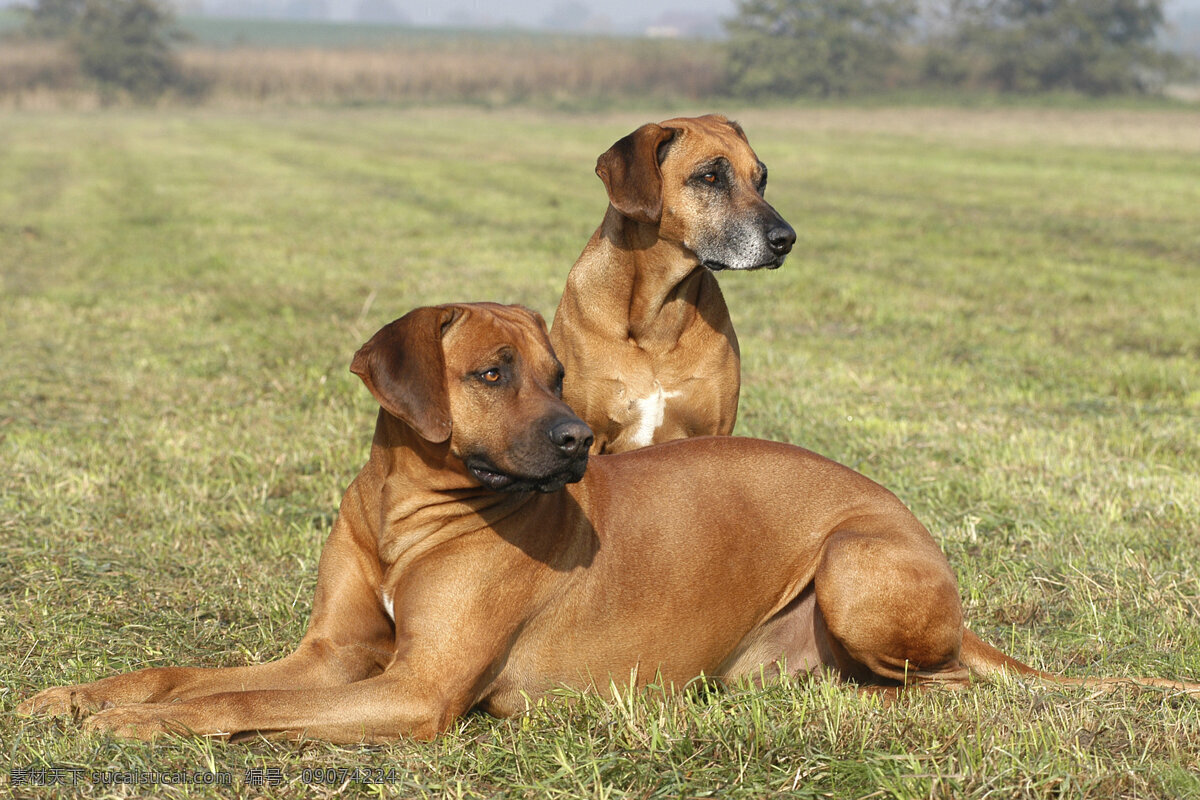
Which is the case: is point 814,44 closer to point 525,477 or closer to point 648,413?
point 648,413

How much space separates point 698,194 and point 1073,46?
61770 millimetres

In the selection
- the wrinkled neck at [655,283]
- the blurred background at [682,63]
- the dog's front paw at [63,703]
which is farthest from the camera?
the blurred background at [682,63]

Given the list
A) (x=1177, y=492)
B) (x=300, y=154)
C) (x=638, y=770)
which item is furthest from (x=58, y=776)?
(x=300, y=154)

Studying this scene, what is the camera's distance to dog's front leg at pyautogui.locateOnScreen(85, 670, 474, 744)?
11.0ft

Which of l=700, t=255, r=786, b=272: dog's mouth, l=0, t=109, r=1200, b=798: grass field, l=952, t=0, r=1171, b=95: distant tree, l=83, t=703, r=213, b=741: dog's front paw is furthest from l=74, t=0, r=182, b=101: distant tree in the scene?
l=83, t=703, r=213, b=741: dog's front paw

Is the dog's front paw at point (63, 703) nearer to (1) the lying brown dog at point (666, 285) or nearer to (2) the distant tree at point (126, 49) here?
(1) the lying brown dog at point (666, 285)

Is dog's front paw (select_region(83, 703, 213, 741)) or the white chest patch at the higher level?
the white chest patch

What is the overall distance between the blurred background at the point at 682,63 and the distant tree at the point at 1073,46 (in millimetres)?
70

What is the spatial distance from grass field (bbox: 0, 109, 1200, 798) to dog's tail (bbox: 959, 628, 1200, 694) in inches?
2.4

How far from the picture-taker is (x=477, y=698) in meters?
3.60

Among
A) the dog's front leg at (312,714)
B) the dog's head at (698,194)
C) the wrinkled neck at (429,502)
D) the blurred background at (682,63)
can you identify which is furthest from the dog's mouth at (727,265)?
the blurred background at (682,63)

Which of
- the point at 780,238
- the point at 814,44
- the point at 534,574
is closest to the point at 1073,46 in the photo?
the point at 814,44

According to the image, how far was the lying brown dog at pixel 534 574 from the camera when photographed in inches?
135

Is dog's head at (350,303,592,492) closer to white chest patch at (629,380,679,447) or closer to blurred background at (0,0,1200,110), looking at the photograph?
white chest patch at (629,380,679,447)
